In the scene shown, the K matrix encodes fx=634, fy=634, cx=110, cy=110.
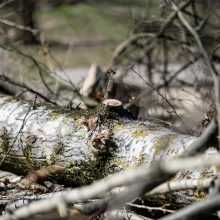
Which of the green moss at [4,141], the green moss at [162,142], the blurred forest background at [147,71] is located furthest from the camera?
the blurred forest background at [147,71]

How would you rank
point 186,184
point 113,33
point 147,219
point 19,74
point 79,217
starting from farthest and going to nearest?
point 113,33, point 19,74, point 147,219, point 186,184, point 79,217

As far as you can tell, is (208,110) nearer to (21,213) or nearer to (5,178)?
(5,178)

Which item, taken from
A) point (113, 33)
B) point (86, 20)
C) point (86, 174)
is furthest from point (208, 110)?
point (86, 20)

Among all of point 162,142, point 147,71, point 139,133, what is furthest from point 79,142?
point 147,71

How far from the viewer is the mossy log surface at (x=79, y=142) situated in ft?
11.0

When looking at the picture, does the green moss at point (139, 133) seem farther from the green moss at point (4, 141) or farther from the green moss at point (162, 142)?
the green moss at point (4, 141)

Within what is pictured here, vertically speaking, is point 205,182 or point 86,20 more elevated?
point 86,20

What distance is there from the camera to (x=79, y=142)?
350cm

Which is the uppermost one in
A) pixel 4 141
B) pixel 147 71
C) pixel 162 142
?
pixel 147 71

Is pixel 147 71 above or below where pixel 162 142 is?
above

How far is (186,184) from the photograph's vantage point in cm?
266

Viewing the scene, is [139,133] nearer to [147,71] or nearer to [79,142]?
[79,142]

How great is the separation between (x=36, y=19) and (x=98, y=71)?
924 cm

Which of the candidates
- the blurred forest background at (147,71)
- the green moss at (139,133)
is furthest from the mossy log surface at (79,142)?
the blurred forest background at (147,71)
